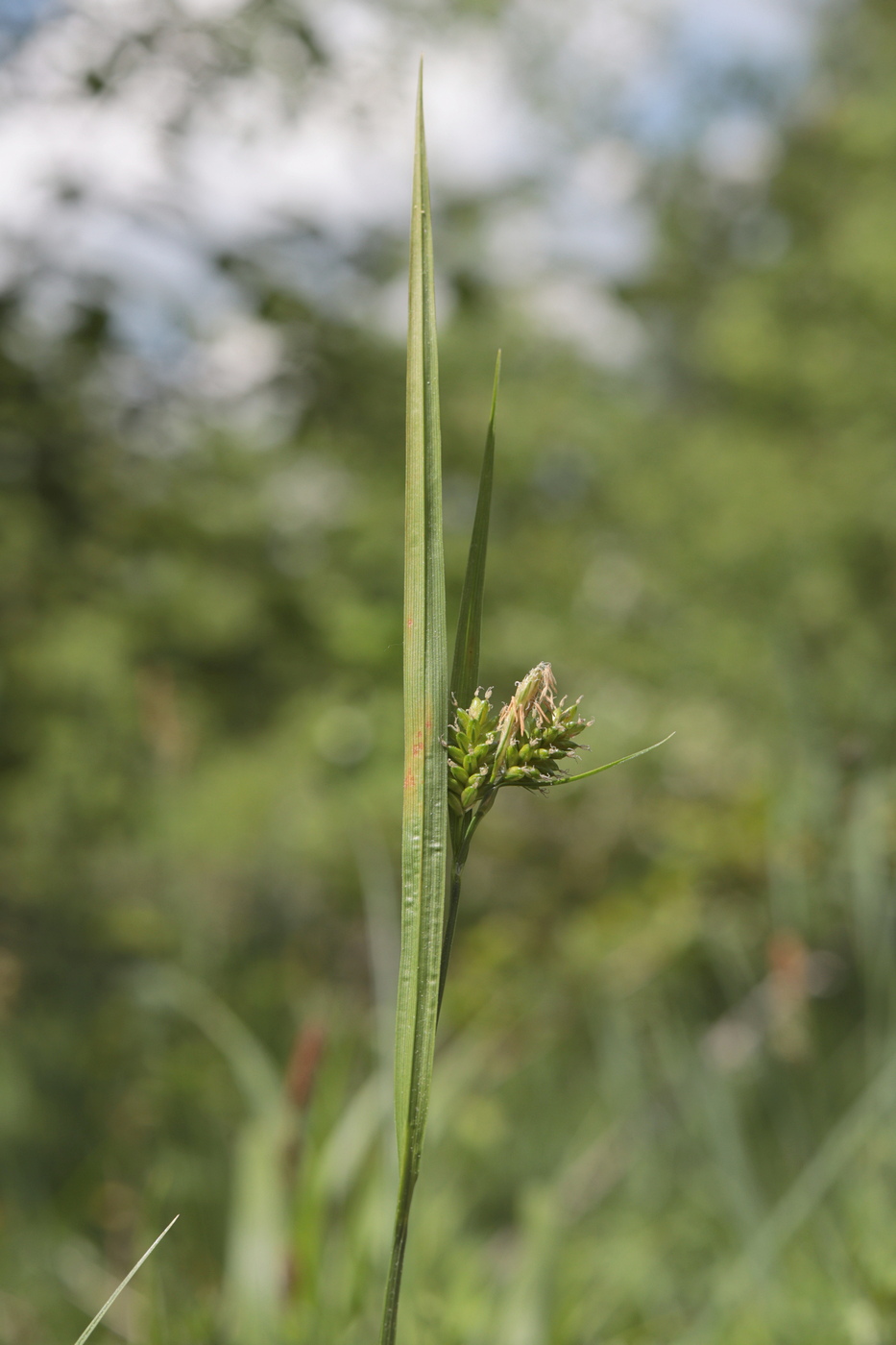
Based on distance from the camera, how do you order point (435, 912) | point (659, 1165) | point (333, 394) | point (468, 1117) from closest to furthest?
point (435, 912) → point (659, 1165) → point (468, 1117) → point (333, 394)

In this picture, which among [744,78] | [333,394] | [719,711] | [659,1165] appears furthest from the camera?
[744,78]

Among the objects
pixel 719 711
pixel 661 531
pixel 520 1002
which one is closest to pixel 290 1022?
pixel 520 1002

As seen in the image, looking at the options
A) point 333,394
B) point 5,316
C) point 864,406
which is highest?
point 864,406

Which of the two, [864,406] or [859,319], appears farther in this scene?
[859,319]

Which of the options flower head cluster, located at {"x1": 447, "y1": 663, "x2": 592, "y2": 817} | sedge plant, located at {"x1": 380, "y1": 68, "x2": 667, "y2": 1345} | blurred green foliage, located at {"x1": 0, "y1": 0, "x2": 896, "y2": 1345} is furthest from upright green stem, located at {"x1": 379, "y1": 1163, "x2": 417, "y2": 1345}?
blurred green foliage, located at {"x1": 0, "y1": 0, "x2": 896, "y2": 1345}

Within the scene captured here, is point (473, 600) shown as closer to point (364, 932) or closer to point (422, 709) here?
point (422, 709)

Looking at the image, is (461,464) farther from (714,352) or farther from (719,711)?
(714,352)

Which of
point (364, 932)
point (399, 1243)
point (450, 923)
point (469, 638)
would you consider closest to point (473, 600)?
point (469, 638)

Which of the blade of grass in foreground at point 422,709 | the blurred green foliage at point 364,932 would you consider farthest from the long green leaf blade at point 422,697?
the blurred green foliage at point 364,932

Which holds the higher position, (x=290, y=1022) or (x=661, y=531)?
(x=661, y=531)

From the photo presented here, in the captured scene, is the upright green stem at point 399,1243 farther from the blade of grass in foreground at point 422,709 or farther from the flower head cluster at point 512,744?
the flower head cluster at point 512,744
